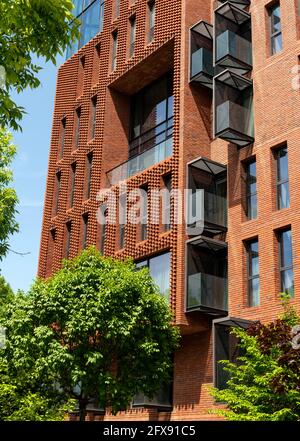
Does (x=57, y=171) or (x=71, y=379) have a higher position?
(x=57, y=171)

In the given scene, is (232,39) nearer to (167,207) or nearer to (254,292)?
(167,207)

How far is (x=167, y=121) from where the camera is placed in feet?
90.3

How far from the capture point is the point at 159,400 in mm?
22562

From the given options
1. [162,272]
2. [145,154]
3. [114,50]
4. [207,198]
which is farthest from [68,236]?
[207,198]

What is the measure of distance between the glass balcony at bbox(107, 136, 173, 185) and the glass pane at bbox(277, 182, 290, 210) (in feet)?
19.2

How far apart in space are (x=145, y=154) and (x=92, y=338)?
378 inches

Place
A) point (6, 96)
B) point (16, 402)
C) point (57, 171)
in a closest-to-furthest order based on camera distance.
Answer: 1. point (6, 96)
2. point (16, 402)
3. point (57, 171)

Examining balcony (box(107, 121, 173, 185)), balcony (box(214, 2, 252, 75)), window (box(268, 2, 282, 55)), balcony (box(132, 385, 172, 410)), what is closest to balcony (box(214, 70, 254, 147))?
balcony (box(214, 2, 252, 75))

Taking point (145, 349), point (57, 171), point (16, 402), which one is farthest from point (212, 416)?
point (57, 171)

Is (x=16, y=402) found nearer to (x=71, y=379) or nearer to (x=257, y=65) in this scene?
(x=71, y=379)

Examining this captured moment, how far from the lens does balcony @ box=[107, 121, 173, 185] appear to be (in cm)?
2531

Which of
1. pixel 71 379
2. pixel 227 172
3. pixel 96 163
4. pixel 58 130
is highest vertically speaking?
pixel 58 130

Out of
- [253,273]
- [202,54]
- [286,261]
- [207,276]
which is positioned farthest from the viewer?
[202,54]

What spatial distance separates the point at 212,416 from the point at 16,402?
22.7 ft
